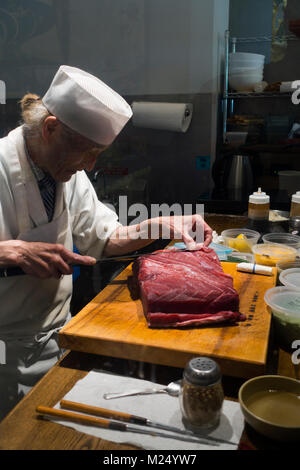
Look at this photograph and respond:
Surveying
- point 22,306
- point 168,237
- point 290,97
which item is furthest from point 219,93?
point 22,306

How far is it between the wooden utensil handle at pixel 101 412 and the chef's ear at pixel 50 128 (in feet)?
2.68

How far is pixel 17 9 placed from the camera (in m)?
2.07

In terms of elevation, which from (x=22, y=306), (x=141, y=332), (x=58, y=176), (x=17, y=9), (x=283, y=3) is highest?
(x=283, y=3)

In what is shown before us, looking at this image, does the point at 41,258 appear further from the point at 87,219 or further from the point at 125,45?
the point at 125,45

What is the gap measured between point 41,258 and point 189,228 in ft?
2.36

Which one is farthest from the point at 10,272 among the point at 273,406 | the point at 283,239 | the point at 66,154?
the point at 283,239

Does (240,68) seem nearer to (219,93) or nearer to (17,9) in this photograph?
(219,93)

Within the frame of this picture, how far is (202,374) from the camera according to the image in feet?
2.49

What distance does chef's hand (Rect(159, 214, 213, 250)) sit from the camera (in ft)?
5.40

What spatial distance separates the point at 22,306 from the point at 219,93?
7.90 ft

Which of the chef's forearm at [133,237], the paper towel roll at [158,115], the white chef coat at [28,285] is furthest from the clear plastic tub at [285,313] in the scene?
the paper towel roll at [158,115]

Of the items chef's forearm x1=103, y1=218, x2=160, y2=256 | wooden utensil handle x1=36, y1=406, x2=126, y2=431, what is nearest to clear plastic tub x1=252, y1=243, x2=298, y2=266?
chef's forearm x1=103, y1=218, x2=160, y2=256

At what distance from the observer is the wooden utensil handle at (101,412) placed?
80 cm

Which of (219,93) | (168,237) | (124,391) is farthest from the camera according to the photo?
(219,93)
